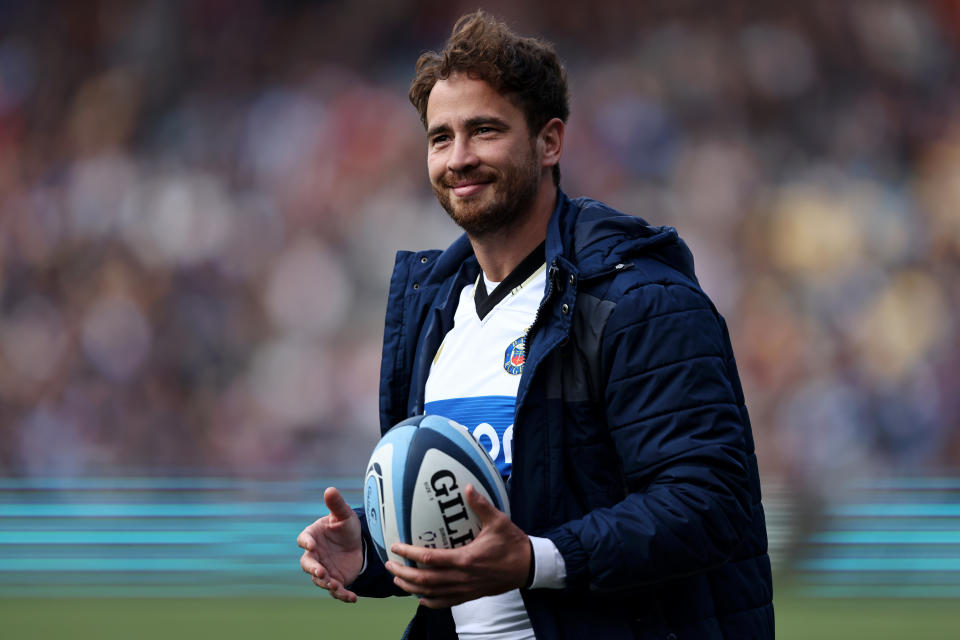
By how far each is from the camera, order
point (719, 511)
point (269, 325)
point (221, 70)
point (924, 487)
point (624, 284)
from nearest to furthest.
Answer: point (719, 511) < point (624, 284) < point (924, 487) < point (269, 325) < point (221, 70)

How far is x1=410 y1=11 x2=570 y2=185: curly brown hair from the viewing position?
7.85 ft

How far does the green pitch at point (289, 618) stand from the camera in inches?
239

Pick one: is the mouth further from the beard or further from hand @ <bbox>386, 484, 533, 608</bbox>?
hand @ <bbox>386, 484, 533, 608</bbox>

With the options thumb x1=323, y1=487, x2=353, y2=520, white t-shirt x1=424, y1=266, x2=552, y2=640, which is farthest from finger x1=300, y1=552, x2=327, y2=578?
white t-shirt x1=424, y1=266, x2=552, y2=640

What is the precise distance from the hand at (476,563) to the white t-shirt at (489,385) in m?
0.31

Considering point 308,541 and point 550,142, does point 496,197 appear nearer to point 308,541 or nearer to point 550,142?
point 550,142

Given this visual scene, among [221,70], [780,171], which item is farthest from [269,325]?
[780,171]

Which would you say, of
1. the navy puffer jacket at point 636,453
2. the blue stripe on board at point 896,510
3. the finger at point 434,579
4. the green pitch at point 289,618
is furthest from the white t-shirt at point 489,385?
the blue stripe on board at point 896,510

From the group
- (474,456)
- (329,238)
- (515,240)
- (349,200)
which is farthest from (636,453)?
(349,200)

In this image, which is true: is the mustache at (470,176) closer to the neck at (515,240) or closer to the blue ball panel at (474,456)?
the neck at (515,240)

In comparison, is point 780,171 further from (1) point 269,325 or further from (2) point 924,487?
(1) point 269,325

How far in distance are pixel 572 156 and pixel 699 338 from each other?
7.30 metres

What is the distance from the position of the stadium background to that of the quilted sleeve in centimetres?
570

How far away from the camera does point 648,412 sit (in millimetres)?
2086
